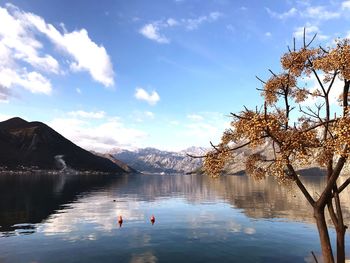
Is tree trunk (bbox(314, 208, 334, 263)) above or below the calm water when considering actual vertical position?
above

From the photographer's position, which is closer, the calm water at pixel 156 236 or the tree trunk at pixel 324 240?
the tree trunk at pixel 324 240

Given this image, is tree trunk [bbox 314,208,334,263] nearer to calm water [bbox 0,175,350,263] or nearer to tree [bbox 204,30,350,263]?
tree [bbox 204,30,350,263]

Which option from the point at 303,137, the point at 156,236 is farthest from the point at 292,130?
the point at 156,236

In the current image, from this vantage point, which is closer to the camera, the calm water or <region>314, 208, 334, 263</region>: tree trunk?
<region>314, 208, 334, 263</region>: tree trunk

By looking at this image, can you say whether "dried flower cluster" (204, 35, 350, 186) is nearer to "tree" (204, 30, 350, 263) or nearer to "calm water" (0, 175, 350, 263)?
"tree" (204, 30, 350, 263)

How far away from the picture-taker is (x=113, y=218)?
7962 centimetres

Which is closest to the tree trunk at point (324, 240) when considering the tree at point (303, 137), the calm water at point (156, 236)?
the tree at point (303, 137)

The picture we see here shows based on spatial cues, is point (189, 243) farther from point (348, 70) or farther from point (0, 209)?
point (0, 209)

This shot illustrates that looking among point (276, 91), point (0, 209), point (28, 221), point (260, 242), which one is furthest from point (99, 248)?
point (0, 209)

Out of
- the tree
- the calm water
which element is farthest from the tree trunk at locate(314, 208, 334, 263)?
the calm water

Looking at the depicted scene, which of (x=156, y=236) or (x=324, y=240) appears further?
(x=156, y=236)

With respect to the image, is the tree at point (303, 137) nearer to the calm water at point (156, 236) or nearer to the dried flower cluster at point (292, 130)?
the dried flower cluster at point (292, 130)

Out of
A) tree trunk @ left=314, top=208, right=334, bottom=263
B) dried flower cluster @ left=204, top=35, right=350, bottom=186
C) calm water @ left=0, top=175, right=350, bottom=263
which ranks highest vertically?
dried flower cluster @ left=204, top=35, right=350, bottom=186

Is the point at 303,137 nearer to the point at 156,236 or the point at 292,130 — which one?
the point at 292,130
